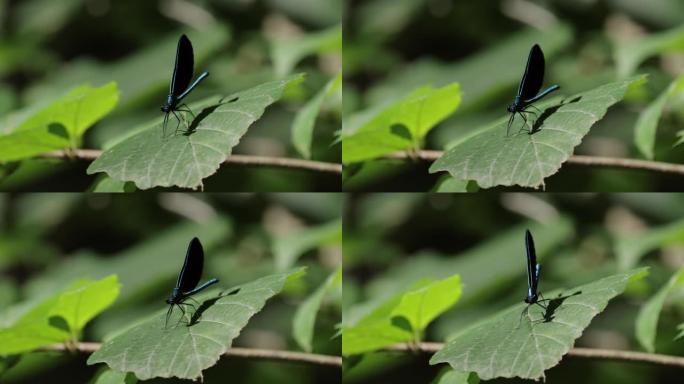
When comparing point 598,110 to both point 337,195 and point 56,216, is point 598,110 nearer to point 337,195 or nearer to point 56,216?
point 337,195

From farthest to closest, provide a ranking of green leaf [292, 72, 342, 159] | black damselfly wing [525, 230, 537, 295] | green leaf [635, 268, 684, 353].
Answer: green leaf [292, 72, 342, 159] < green leaf [635, 268, 684, 353] < black damselfly wing [525, 230, 537, 295]

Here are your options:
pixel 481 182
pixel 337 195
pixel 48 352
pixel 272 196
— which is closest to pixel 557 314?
pixel 481 182

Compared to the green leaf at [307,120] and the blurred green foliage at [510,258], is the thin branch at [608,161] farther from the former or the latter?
the green leaf at [307,120]

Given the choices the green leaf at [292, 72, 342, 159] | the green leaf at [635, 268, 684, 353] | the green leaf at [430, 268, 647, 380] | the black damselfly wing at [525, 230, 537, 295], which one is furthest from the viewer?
the green leaf at [292, 72, 342, 159]

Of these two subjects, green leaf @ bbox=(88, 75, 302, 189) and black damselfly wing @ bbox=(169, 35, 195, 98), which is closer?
green leaf @ bbox=(88, 75, 302, 189)

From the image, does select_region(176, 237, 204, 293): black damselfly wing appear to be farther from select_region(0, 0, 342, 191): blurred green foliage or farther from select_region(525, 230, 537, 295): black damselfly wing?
select_region(525, 230, 537, 295): black damselfly wing

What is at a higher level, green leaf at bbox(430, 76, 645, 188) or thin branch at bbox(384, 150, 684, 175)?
green leaf at bbox(430, 76, 645, 188)

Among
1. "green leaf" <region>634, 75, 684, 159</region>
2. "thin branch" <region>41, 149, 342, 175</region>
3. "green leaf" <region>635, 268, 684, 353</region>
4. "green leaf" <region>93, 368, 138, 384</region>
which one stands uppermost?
"green leaf" <region>634, 75, 684, 159</region>

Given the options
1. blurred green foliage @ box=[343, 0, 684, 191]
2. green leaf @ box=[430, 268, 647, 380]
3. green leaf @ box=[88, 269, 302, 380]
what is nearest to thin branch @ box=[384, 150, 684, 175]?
blurred green foliage @ box=[343, 0, 684, 191]
